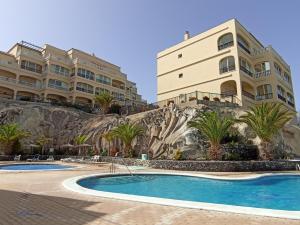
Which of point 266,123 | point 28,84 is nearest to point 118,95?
point 28,84

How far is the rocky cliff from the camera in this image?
2416 cm

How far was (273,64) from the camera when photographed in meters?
36.1

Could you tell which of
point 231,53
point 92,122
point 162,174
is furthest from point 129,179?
point 231,53

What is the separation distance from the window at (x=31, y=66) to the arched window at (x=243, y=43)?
123ft

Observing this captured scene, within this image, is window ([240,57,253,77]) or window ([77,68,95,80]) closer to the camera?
window ([240,57,253,77])

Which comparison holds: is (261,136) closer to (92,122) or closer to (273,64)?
(273,64)

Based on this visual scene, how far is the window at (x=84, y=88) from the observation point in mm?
51138

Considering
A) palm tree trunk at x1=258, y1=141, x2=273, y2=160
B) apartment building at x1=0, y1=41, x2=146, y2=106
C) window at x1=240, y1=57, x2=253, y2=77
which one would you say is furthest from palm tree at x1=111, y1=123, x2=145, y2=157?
window at x1=240, y1=57, x2=253, y2=77

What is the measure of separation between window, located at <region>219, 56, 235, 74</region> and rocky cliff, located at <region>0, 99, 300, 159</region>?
32.0 ft

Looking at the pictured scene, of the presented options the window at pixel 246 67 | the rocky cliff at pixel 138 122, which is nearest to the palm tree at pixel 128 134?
the rocky cliff at pixel 138 122

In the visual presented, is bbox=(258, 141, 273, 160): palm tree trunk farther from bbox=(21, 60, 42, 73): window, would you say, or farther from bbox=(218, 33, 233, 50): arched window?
bbox=(21, 60, 42, 73): window

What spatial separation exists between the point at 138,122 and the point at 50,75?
27196 millimetres

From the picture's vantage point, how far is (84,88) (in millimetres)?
52156

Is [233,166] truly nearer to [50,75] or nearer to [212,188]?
[212,188]
